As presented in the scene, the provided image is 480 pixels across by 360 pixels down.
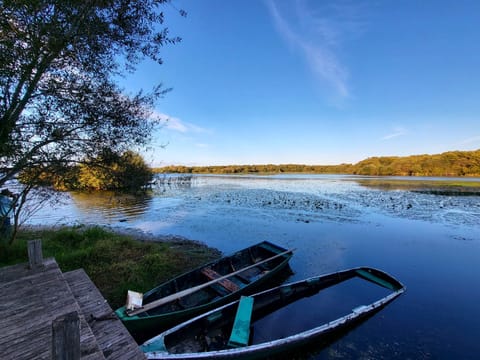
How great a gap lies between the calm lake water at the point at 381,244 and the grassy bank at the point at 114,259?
6.93 feet

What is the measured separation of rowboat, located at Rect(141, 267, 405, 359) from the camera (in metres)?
3.82

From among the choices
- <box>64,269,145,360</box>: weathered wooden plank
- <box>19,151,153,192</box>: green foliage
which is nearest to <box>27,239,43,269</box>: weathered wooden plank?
<box>64,269,145,360</box>: weathered wooden plank

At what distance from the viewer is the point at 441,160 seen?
274ft

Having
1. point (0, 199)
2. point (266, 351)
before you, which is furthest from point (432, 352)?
point (0, 199)

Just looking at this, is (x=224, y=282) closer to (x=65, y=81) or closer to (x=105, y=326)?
(x=105, y=326)

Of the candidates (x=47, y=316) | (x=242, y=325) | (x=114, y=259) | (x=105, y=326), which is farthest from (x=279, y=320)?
(x=114, y=259)

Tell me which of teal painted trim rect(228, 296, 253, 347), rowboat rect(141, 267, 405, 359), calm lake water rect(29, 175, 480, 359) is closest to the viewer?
rowboat rect(141, 267, 405, 359)

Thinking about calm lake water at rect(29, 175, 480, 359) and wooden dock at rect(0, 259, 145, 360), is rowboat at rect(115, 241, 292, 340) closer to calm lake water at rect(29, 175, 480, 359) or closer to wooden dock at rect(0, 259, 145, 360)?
wooden dock at rect(0, 259, 145, 360)

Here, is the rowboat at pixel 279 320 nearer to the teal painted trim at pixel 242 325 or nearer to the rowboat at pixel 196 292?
Result: the teal painted trim at pixel 242 325

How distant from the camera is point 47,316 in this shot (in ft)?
9.46

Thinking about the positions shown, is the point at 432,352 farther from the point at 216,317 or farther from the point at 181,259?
the point at 181,259

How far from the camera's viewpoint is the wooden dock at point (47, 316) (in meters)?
2.37

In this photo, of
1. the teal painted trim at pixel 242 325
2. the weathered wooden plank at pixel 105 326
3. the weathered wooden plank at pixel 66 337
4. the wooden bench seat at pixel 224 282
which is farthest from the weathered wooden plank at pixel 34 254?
the teal painted trim at pixel 242 325

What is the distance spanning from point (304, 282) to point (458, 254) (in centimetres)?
953
